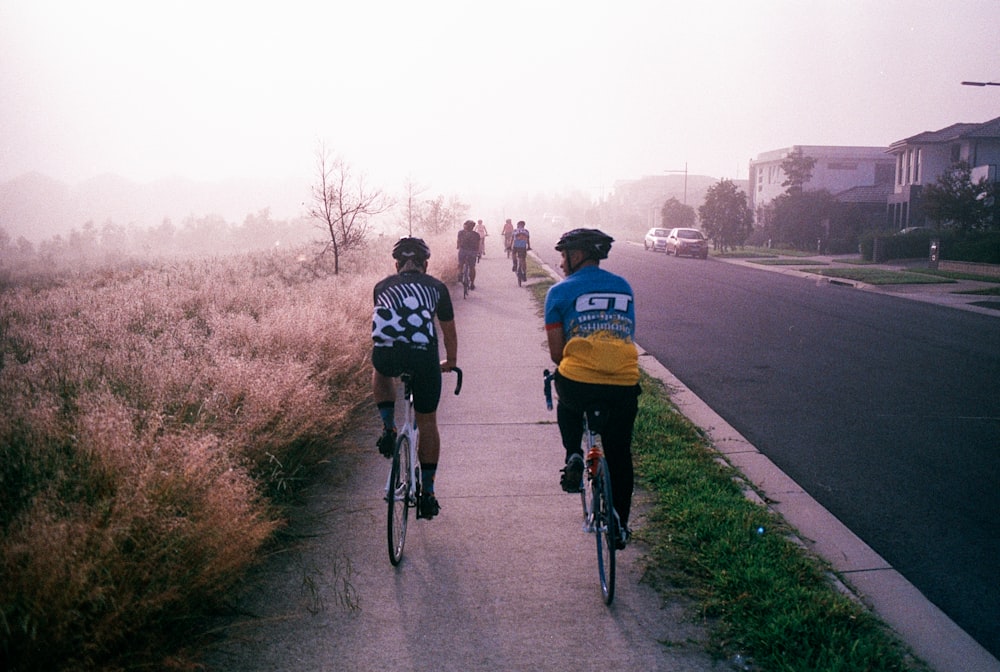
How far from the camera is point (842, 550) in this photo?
4.52 metres

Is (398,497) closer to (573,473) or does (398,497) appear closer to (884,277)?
(573,473)

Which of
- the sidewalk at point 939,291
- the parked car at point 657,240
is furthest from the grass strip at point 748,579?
the parked car at point 657,240

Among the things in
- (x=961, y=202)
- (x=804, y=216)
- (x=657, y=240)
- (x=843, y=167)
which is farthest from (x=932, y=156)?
(x=843, y=167)

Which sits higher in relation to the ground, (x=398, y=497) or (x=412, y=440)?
(x=412, y=440)

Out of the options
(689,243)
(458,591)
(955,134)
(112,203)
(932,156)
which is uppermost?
(112,203)

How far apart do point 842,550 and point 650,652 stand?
180 cm

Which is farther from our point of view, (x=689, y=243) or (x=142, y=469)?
(x=689, y=243)

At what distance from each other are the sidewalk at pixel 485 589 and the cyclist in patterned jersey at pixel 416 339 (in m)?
0.55

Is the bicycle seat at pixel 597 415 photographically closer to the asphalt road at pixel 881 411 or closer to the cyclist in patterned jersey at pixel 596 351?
the cyclist in patterned jersey at pixel 596 351

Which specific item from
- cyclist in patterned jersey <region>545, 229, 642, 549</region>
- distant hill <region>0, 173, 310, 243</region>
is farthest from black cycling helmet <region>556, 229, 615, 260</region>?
distant hill <region>0, 173, 310, 243</region>

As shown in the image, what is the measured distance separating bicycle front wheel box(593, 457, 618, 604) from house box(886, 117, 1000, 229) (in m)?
Answer: 48.7

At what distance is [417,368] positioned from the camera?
455 centimetres

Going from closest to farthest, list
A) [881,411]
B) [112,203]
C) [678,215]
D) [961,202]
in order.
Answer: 1. [881,411]
2. [961,202]
3. [678,215]
4. [112,203]

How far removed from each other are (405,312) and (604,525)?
171 cm
